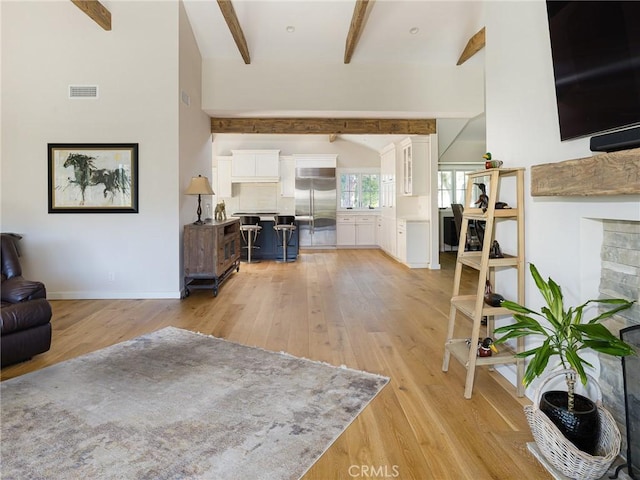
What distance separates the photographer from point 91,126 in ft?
14.6

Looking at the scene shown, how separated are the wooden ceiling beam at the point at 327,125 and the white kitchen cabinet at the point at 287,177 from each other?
3088mm

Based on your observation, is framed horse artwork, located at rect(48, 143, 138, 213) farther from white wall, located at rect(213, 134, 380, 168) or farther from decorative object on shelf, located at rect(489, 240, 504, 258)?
white wall, located at rect(213, 134, 380, 168)

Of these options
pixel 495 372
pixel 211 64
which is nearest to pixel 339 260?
pixel 211 64

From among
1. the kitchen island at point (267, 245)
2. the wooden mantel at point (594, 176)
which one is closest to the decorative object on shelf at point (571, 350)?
the wooden mantel at point (594, 176)

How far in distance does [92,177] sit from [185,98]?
153 cm

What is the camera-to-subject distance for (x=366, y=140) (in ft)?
28.4

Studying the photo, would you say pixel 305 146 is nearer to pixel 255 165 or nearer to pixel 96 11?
pixel 255 165

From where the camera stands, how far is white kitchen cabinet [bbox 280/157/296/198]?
940cm

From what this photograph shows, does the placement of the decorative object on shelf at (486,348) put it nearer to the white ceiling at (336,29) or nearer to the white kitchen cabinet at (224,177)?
the white ceiling at (336,29)

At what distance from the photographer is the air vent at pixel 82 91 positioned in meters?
4.41

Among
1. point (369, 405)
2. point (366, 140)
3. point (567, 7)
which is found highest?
point (366, 140)

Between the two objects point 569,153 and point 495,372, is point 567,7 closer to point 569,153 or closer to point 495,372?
point 569,153

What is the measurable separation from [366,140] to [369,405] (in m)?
7.43

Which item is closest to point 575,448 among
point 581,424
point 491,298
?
point 581,424
